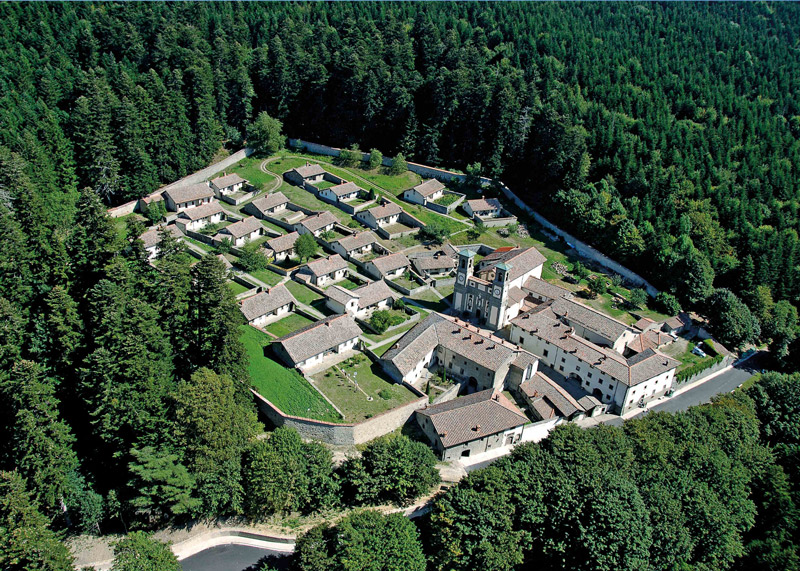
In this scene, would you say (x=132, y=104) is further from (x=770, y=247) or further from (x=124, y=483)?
(x=770, y=247)

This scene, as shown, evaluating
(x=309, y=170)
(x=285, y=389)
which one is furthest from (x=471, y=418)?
(x=309, y=170)

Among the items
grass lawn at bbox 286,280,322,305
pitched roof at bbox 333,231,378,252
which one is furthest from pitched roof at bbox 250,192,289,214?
grass lawn at bbox 286,280,322,305

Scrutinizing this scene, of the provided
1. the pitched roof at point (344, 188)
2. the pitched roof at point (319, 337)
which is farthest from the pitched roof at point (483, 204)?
the pitched roof at point (319, 337)

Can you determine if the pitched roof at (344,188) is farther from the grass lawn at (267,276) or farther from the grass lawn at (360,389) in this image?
the grass lawn at (360,389)

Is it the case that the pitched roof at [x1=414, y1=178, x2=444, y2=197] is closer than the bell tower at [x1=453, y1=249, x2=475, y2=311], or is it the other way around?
the bell tower at [x1=453, y1=249, x2=475, y2=311]

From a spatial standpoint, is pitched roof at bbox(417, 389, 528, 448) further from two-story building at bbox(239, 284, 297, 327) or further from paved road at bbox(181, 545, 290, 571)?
two-story building at bbox(239, 284, 297, 327)

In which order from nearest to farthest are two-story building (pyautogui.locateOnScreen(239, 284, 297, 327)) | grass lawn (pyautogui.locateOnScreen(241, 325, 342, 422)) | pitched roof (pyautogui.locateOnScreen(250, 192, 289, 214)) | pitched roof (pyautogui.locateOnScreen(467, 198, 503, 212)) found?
grass lawn (pyautogui.locateOnScreen(241, 325, 342, 422)), two-story building (pyautogui.locateOnScreen(239, 284, 297, 327)), pitched roof (pyautogui.locateOnScreen(250, 192, 289, 214)), pitched roof (pyautogui.locateOnScreen(467, 198, 503, 212))

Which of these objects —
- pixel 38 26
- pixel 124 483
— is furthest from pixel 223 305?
pixel 38 26
